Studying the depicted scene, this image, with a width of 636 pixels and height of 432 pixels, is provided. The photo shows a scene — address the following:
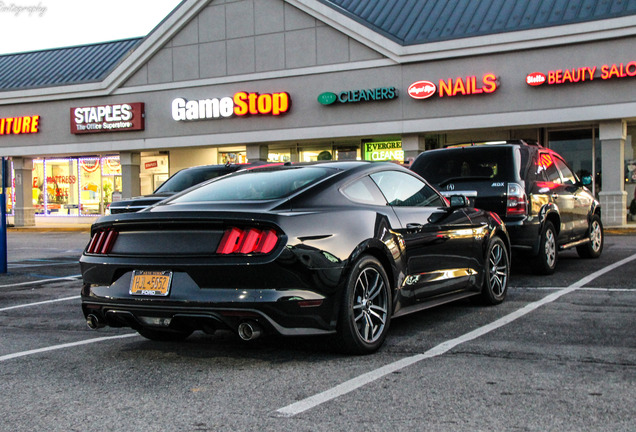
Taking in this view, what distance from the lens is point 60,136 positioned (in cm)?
3123

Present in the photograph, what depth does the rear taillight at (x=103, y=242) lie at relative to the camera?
543cm

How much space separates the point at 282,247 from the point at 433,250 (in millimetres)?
2004

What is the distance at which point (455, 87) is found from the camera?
2330 cm

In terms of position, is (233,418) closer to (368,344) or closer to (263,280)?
(263,280)

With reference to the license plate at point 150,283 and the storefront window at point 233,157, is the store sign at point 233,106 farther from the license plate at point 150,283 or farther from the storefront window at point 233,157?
the license plate at point 150,283

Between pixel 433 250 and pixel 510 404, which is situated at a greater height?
pixel 433 250

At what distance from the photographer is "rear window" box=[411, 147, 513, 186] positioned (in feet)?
31.3

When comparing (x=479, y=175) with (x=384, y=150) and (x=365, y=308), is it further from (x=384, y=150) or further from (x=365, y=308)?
(x=384, y=150)

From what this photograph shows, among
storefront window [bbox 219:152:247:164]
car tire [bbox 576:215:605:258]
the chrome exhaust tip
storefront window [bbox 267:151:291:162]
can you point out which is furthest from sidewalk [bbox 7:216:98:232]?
the chrome exhaust tip

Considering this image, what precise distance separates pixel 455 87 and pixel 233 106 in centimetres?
854

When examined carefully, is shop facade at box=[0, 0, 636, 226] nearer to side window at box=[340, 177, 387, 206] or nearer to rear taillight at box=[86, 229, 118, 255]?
rear taillight at box=[86, 229, 118, 255]

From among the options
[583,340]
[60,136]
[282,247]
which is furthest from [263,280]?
[60,136]

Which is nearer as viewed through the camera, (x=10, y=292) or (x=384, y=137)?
(x=10, y=292)

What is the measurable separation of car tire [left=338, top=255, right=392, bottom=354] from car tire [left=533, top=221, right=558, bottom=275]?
15.5 ft
